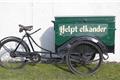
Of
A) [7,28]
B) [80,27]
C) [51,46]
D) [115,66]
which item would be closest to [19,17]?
[7,28]

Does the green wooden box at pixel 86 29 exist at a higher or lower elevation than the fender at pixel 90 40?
higher

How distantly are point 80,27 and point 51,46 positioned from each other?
1.38m

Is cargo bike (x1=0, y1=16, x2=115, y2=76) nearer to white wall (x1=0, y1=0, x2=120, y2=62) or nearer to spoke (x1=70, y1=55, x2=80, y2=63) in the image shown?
spoke (x1=70, y1=55, x2=80, y2=63)

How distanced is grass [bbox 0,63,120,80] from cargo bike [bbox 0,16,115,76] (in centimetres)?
19

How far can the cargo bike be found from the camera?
30.3 feet

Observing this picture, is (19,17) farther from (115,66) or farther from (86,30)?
(115,66)

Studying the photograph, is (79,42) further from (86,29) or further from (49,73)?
(49,73)

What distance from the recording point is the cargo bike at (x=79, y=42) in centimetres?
923

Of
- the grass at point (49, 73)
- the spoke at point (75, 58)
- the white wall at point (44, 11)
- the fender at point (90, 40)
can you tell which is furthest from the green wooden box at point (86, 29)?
the white wall at point (44, 11)

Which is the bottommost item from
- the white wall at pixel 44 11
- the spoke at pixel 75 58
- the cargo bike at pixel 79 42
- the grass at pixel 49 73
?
the grass at pixel 49 73

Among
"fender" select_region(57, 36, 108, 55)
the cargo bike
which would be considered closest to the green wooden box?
the cargo bike

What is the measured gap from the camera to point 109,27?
9.36 meters

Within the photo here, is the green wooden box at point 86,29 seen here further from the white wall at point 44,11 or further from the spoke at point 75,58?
the white wall at point 44,11

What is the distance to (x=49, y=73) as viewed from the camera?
9500 mm
